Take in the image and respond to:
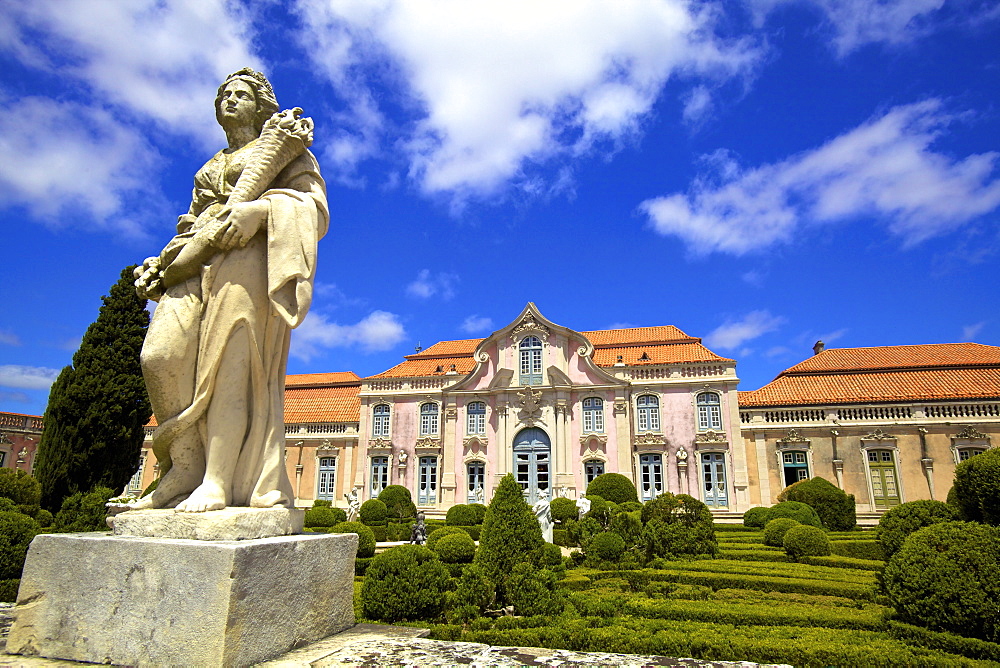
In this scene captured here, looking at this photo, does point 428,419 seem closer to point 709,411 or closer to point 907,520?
point 709,411

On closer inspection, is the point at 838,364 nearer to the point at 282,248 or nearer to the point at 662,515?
the point at 662,515

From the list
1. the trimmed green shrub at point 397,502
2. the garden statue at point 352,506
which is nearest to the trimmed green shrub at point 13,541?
the garden statue at point 352,506

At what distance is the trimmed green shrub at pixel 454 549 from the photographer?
11.4m

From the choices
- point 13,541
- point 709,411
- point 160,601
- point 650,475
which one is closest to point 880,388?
point 709,411

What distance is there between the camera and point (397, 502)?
22031 mm

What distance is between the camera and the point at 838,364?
2745 cm

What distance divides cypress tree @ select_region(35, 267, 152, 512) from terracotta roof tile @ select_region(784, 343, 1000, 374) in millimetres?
26471

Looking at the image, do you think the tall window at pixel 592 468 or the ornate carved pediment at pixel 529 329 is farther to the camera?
the ornate carved pediment at pixel 529 329

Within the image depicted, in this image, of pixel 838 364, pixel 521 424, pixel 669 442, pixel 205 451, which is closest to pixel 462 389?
pixel 521 424

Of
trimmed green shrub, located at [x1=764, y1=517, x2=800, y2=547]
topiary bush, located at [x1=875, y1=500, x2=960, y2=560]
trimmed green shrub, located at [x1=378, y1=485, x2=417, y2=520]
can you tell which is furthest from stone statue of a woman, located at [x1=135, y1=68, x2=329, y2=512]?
trimmed green shrub, located at [x1=378, y1=485, x2=417, y2=520]

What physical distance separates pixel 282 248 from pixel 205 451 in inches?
44.8

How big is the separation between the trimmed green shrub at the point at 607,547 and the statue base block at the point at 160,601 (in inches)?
387

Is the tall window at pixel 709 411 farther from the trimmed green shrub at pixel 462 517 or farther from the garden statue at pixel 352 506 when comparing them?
the garden statue at pixel 352 506

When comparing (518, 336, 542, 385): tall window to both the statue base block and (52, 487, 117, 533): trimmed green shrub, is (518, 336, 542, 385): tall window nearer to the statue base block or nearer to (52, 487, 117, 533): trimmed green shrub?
(52, 487, 117, 533): trimmed green shrub
